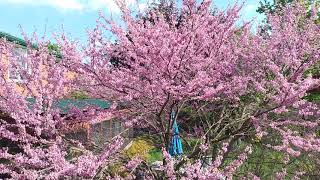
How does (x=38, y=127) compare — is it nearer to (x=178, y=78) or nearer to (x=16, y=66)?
(x=16, y=66)

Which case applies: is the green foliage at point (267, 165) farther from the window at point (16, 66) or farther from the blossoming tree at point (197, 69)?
the window at point (16, 66)

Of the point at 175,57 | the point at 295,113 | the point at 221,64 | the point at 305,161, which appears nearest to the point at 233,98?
the point at 221,64

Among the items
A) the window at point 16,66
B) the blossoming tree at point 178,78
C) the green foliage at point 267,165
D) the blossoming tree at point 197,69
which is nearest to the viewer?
the blossoming tree at point 178,78

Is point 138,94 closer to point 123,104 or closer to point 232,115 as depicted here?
point 123,104

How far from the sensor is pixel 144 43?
20.6ft

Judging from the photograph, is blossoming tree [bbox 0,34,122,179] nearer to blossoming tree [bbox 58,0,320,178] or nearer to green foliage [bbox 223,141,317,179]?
blossoming tree [bbox 58,0,320,178]

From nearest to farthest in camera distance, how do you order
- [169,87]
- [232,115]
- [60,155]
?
[60,155] < [169,87] < [232,115]

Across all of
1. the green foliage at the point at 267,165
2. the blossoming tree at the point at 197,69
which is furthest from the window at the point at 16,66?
the green foliage at the point at 267,165

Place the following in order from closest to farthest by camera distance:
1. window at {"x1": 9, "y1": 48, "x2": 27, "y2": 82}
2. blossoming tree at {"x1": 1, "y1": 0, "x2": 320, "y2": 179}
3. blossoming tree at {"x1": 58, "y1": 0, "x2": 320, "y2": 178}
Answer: blossoming tree at {"x1": 1, "y1": 0, "x2": 320, "y2": 179} < blossoming tree at {"x1": 58, "y1": 0, "x2": 320, "y2": 178} < window at {"x1": 9, "y1": 48, "x2": 27, "y2": 82}

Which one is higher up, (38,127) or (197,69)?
(197,69)

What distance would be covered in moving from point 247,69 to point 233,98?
0.61m

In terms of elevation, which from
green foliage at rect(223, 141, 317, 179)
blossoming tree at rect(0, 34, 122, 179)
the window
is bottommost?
green foliage at rect(223, 141, 317, 179)

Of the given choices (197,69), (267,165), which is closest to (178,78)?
(197,69)

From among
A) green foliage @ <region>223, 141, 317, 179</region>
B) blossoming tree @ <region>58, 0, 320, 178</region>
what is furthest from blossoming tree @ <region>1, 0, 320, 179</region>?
green foliage @ <region>223, 141, 317, 179</region>
